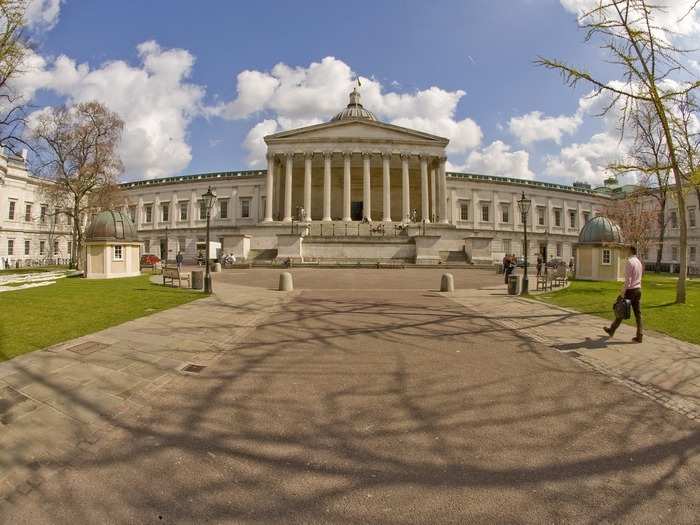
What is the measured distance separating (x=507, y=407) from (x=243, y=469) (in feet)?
10.5

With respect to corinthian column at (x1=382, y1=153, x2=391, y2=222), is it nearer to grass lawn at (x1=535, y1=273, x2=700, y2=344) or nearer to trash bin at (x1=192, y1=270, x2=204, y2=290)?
grass lawn at (x1=535, y1=273, x2=700, y2=344)

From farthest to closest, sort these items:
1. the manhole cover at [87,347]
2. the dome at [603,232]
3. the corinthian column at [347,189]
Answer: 1. the corinthian column at [347,189]
2. the dome at [603,232]
3. the manhole cover at [87,347]

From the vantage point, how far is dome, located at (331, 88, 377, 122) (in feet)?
201

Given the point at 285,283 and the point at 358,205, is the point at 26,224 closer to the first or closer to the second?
the point at 358,205

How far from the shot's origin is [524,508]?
264cm

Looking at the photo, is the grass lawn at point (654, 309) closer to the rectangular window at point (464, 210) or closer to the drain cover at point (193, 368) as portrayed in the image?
the drain cover at point (193, 368)

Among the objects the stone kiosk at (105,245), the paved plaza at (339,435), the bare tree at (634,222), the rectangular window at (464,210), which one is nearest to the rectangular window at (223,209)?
the stone kiosk at (105,245)

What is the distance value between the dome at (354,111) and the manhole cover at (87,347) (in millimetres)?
59339

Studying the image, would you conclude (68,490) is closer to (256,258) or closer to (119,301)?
(119,301)

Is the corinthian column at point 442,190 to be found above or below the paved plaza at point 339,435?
above

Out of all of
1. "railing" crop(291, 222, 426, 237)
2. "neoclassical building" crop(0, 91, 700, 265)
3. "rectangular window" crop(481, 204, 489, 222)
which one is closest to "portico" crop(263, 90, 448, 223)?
"neoclassical building" crop(0, 91, 700, 265)

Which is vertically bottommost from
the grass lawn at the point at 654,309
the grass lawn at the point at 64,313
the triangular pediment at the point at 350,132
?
the grass lawn at the point at 654,309

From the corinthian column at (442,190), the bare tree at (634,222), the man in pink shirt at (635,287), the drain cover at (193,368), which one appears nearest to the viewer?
the drain cover at (193,368)

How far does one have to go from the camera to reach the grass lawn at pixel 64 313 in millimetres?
6637
